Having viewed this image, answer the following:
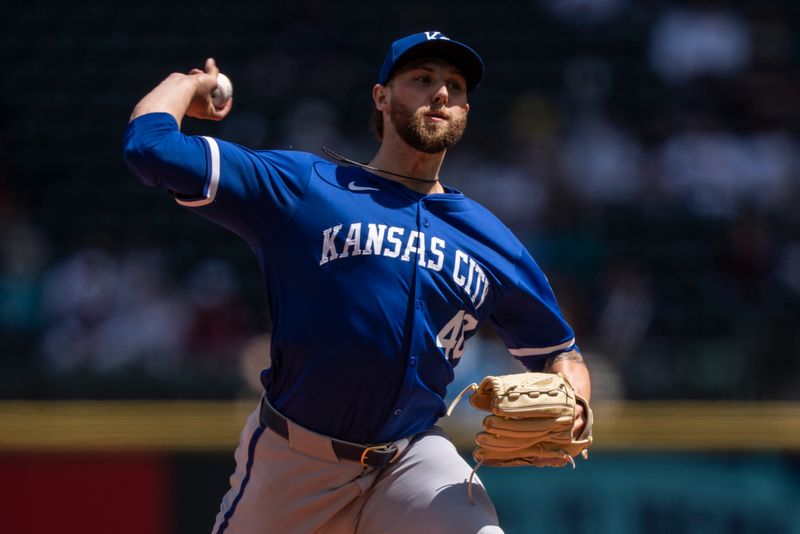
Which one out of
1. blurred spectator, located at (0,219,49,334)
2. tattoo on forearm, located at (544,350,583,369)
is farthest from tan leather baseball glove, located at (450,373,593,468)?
blurred spectator, located at (0,219,49,334)

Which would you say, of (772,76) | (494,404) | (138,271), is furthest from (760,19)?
(494,404)

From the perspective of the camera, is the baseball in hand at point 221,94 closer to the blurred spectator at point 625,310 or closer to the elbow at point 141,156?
the elbow at point 141,156

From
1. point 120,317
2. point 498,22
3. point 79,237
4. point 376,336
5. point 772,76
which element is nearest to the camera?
point 376,336

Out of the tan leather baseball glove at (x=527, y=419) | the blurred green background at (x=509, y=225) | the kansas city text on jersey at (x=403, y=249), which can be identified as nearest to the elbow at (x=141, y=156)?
the kansas city text on jersey at (x=403, y=249)

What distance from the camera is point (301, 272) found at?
3504mm

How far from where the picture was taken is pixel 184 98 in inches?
138

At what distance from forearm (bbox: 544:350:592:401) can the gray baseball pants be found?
0.48 m

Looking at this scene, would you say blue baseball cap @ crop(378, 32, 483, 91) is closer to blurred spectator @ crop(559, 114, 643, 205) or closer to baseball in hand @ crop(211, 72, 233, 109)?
baseball in hand @ crop(211, 72, 233, 109)

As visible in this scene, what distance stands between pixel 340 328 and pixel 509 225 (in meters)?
5.57

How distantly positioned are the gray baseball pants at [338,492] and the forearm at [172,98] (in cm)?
92

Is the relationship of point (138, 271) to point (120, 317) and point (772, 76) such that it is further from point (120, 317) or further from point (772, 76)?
point (772, 76)

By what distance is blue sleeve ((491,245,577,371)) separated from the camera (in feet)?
12.5

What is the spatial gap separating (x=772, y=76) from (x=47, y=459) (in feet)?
20.6

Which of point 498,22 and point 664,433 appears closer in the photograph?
point 664,433
